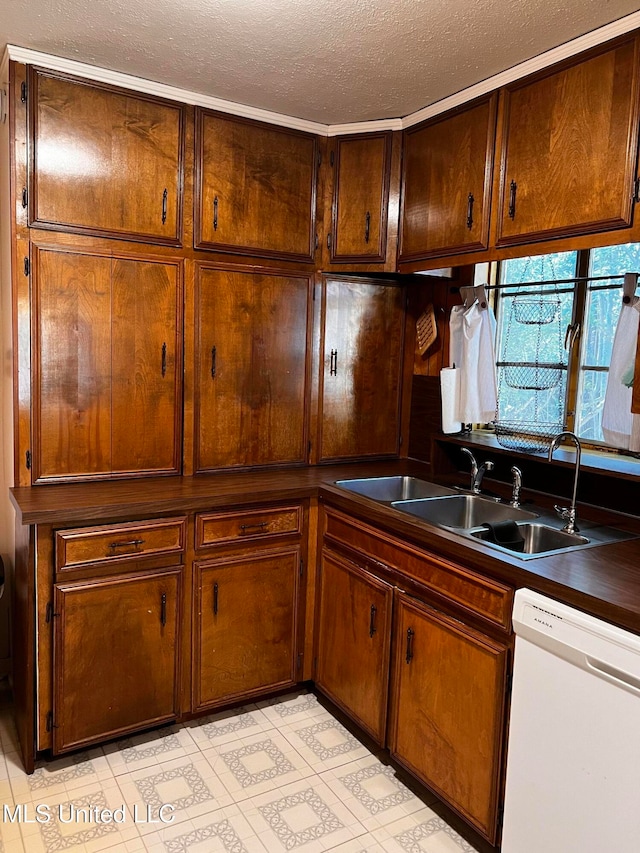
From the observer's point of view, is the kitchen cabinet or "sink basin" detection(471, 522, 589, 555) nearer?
"sink basin" detection(471, 522, 589, 555)

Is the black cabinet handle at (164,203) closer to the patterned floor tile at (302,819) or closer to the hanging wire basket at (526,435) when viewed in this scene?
the hanging wire basket at (526,435)

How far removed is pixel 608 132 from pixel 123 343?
69.3 inches

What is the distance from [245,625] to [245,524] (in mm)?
400

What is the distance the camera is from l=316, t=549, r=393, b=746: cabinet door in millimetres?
2221

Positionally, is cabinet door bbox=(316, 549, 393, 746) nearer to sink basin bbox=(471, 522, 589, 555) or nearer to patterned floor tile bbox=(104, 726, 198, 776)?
sink basin bbox=(471, 522, 589, 555)

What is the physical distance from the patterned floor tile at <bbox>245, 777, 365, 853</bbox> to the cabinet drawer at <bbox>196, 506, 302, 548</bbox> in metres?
0.86

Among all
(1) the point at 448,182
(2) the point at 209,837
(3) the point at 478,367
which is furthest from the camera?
(3) the point at 478,367

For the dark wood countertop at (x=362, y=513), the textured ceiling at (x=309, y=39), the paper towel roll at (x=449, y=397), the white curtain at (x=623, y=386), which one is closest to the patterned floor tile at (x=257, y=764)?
the dark wood countertop at (x=362, y=513)

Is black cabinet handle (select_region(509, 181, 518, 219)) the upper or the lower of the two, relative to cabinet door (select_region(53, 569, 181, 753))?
upper

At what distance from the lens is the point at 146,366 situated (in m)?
2.49

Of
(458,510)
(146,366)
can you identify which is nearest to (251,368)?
(146,366)

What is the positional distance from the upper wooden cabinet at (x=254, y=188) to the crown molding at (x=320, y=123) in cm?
4

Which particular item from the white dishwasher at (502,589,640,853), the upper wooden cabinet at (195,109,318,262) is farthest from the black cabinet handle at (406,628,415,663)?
the upper wooden cabinet at (195,109,318,262)

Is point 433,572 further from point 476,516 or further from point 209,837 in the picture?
point 209,837
